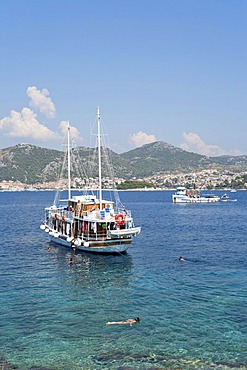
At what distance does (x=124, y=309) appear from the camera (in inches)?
1303

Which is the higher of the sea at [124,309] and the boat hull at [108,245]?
the boat hull at [108,245]

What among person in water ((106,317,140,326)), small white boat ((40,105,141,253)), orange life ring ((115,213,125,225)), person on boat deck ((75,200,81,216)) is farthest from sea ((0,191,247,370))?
person on boat deck ((75,200,81,216))

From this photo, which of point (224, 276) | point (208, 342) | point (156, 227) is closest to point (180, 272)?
point (224, 276)

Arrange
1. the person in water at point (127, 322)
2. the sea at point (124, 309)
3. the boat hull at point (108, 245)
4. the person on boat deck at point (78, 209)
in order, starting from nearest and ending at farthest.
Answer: the sea at point (124, 309) < the person in water at point (127, 322) < the boat hull at point (108, 245) < the person on boat deck at point (78, 209)

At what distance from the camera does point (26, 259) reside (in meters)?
53.9

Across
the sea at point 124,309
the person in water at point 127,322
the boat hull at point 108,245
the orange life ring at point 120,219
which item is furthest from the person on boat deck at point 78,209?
the person in water at point 127,322

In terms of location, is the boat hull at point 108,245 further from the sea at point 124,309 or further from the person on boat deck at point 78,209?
the person on boat deck at point 78,209

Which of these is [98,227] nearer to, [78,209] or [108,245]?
[108,245]

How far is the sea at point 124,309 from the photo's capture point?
973 inches

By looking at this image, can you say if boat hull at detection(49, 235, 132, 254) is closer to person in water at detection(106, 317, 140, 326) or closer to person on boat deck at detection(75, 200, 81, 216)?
person on boat deck at detection(75, 200, 81, 216)

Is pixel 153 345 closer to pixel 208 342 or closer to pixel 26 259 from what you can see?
pixel 208 342

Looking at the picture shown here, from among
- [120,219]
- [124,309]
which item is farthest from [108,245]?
[124,309]

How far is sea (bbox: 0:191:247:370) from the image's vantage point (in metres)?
24.7

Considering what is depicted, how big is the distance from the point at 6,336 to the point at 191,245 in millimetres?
42142
